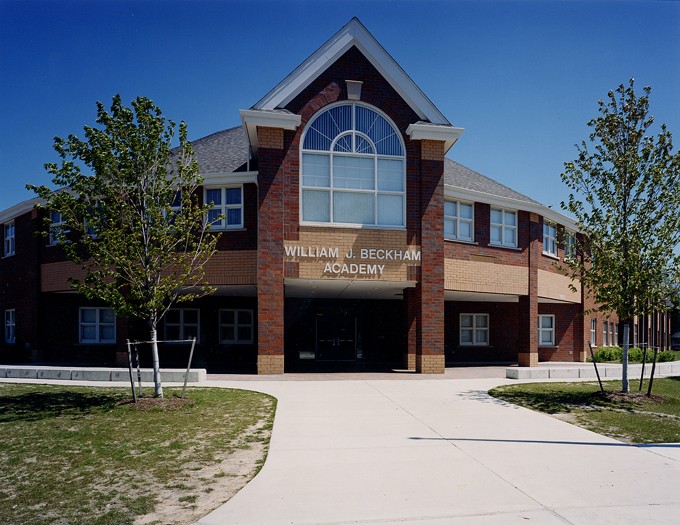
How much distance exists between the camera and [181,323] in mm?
23812

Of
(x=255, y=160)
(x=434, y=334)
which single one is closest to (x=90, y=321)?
(x=255, y=160)

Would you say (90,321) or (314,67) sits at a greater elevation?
(314,67)

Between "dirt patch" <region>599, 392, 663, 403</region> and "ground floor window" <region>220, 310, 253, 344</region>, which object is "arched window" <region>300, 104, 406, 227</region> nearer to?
"ground floor window" <region>220, 310, 253, 344</region>

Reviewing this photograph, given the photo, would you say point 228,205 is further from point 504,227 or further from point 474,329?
point 474,329

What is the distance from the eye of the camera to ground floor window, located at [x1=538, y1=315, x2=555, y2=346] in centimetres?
2808

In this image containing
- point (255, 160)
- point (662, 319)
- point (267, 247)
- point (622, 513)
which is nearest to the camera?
point (622, 513)

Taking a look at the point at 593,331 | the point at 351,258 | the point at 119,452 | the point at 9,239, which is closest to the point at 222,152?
the point at 351,258

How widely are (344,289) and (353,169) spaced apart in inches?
215

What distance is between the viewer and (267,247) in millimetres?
17453

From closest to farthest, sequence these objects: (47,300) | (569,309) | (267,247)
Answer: (267,247) → (47,300) → (569,309)

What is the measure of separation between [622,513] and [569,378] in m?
13.9

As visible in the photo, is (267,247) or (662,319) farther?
(662,319)

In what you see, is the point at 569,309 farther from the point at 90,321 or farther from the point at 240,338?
the point at 90,321

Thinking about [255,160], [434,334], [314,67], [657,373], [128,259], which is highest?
[314,67]
